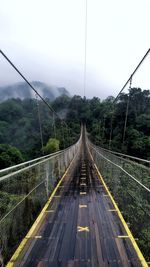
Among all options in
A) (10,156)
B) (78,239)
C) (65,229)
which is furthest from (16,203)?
(10,156)

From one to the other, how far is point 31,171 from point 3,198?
1799 mm

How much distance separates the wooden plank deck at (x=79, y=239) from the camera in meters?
3.64

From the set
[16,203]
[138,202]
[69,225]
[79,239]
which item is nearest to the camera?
[16,203]

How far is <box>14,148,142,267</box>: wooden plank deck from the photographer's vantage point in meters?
3.64

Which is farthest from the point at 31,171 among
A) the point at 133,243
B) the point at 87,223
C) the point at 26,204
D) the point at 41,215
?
the point at 133,243

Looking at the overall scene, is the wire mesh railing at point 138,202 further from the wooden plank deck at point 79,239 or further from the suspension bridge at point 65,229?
the wooden plank deck at point 79,239

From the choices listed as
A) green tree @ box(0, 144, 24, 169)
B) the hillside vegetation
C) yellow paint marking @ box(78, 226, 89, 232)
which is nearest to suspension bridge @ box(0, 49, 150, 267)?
yellow paint marking @ box(78, 226, 89, 232)

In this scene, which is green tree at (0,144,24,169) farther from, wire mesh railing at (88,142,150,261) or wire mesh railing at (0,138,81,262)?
wire mesh railing at (88,142,150,261)

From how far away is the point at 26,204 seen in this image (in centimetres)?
484

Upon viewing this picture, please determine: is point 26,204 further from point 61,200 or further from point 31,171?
point 61,200

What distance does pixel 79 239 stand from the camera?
14.5ft

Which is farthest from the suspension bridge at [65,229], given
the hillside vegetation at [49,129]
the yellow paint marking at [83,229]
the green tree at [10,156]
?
the green tree at [10,156]

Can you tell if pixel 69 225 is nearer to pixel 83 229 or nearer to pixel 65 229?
pixel 65 229

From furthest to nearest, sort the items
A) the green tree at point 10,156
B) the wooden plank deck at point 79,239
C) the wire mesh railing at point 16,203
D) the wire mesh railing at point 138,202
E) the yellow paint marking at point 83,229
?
the green tree at point 10,156 → the yellow paint marking at point 83,229 → the wire mesh railing at point 138,202 → the wooden plank deck at point 79,239 → the wire mesh railing at point 16,203
